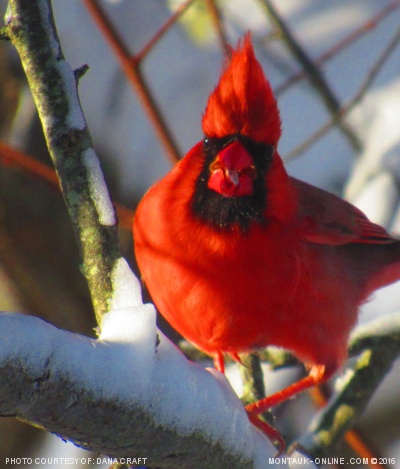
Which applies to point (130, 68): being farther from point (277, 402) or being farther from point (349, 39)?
point (277, 402)

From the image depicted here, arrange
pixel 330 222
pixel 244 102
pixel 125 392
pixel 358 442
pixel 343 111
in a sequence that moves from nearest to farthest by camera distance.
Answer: pixel 125 392
pixel 244 102
pixel 330 222
pixel 358 442
pixel 343 111

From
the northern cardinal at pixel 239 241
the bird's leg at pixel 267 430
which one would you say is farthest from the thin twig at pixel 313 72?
the bird's leg at pixel 267 430

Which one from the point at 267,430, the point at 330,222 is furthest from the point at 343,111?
the point at 267,430

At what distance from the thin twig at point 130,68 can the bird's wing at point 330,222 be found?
0.61m

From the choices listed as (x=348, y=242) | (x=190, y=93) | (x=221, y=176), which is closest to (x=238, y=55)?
(x=221, y=176)

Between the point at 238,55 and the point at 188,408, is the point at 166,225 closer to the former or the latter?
the point at 238,55

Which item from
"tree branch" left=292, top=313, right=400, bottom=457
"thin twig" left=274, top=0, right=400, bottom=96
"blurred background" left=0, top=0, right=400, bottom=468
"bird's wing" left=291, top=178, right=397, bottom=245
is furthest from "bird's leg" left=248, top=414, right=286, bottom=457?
"thin twig" left=274, top=0, right=400, bottom=96

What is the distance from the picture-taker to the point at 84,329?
378 centimetres

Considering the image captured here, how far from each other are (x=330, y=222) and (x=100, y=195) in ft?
3.42

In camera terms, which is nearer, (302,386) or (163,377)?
(163,377)

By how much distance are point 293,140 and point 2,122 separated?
1393 mm

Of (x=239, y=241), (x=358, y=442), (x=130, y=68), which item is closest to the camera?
(x=239, y=241)

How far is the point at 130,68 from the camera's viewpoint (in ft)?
9.21

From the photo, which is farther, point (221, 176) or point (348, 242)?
point (348, 242)
